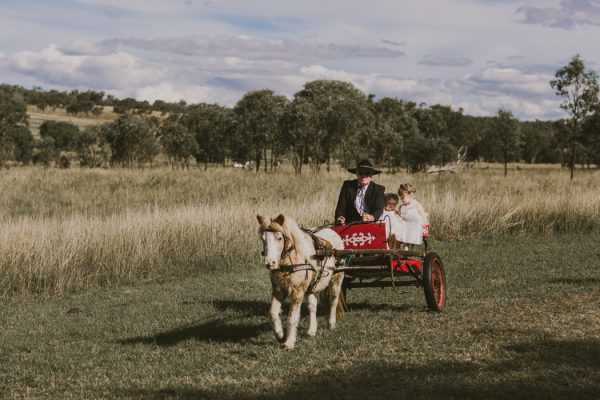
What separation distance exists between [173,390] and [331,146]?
4906cm

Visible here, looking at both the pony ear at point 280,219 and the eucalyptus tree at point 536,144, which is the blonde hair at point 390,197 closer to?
the pony ear at point 280,219

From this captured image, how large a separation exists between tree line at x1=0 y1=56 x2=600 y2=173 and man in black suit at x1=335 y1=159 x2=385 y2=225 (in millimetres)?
31946

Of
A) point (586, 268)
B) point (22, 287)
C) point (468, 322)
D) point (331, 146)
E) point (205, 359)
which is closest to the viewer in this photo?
point (205, 359)

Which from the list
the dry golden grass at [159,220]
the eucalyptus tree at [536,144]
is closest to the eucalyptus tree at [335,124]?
the dry golden grass at [159,220]

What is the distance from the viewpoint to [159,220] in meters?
15.0

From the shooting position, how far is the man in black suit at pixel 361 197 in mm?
9219

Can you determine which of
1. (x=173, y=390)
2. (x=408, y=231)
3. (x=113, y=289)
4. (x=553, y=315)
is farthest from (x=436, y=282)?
(x=113, y=289)

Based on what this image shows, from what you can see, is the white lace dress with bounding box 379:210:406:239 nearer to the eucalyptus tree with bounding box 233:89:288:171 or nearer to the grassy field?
the grassy field

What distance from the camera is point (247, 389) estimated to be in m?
5.98

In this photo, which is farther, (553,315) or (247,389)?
(553,315)

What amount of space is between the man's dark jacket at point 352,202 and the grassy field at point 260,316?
1.37m

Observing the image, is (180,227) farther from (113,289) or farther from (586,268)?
(586,268)

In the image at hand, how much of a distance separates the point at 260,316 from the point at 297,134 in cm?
4240

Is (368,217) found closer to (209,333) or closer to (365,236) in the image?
(365,236)
